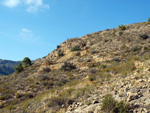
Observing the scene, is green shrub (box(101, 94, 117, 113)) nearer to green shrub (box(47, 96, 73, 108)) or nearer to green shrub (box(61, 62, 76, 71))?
green shrub (box(47, 96, 73, 108))

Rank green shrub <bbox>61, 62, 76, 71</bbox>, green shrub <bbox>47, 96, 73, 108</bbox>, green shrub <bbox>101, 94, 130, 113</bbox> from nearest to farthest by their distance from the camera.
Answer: green shrub <bbox>101, 94, 130, 113</bbox> < green shrub <bbox>47, 96, 73, 108</bbox> < green shrub <bbox>61, 62, 76, 71</bbox>

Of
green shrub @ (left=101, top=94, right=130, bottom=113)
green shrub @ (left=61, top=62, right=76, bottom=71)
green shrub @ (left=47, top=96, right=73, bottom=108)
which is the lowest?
green shrub @ (left=47, top=96, right=73, bottom=108)

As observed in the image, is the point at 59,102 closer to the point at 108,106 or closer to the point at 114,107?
the point at 108,106

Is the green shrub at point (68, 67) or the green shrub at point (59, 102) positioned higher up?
the green shrub at point (68, 67)

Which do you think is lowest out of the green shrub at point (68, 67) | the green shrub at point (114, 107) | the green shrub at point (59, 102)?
the green shrub at point (59, 102)

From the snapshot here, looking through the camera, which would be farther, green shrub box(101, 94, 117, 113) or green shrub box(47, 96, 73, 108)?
green shrub box(47, 96, 73, 108)

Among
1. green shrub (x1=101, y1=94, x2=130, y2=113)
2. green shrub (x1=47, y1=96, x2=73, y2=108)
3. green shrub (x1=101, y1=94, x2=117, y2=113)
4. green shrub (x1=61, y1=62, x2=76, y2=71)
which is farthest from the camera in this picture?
green shrub (x1=61, y1=62, x2=76, y2=71)

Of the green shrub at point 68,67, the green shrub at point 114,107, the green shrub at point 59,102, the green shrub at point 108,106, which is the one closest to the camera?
the green shrub at point 114,107

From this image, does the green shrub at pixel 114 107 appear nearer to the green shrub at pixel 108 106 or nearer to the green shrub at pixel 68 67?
the green shrub at pixel 108 106

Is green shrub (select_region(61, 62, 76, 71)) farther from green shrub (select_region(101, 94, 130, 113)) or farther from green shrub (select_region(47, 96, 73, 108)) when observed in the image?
green shrub (select_region(101, 94, 130, 113))

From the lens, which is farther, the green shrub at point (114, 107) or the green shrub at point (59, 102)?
the green shrub at point (59, 102)

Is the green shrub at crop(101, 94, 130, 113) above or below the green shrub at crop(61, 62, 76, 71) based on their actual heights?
below

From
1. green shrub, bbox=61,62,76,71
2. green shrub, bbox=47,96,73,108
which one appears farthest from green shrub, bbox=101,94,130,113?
green shrub, bbox=61,62,76,71

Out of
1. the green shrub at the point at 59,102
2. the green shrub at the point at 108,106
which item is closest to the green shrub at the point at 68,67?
the green shrub at the point at 59,102
